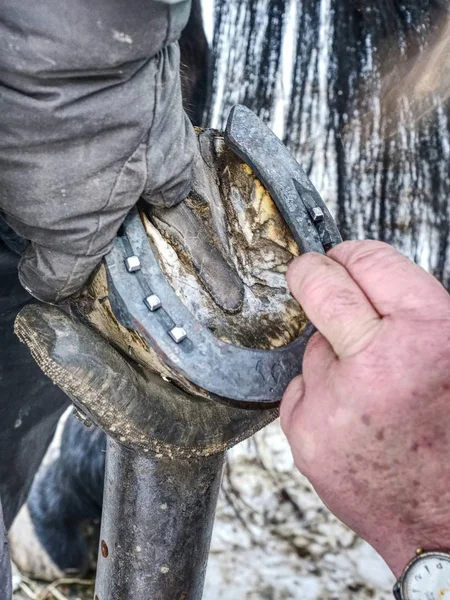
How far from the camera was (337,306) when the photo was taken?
62 centimetres

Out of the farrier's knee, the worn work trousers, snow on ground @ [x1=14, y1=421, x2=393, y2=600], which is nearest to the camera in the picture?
the farrier's knee

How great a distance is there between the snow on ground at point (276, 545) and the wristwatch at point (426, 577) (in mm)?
954

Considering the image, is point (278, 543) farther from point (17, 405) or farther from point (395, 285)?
point (395, 285)

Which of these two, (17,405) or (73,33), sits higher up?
(73,33)

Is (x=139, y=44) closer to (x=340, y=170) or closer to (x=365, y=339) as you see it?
(x=365, y=339)

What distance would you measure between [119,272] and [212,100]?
730mm

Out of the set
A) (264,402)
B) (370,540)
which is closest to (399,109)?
(264,402)

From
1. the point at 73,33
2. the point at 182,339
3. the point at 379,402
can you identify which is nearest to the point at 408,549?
the point at 379,402

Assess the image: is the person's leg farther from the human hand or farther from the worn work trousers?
the human hand

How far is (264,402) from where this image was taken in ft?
2.43

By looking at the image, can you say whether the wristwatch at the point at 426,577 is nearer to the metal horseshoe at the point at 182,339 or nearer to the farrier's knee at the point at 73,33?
the metal horseshoe at the point at 182,339

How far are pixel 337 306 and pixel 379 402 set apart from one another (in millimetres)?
85

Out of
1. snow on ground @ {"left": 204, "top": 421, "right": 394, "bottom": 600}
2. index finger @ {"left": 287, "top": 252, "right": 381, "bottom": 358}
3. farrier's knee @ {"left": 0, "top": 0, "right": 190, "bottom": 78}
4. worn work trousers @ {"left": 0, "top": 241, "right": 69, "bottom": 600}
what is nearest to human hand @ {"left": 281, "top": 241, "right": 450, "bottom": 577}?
index finger @ {"left": 287, "top": 252, "right": 381, "bottom": 358}

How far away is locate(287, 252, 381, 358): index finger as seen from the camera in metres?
0.61
